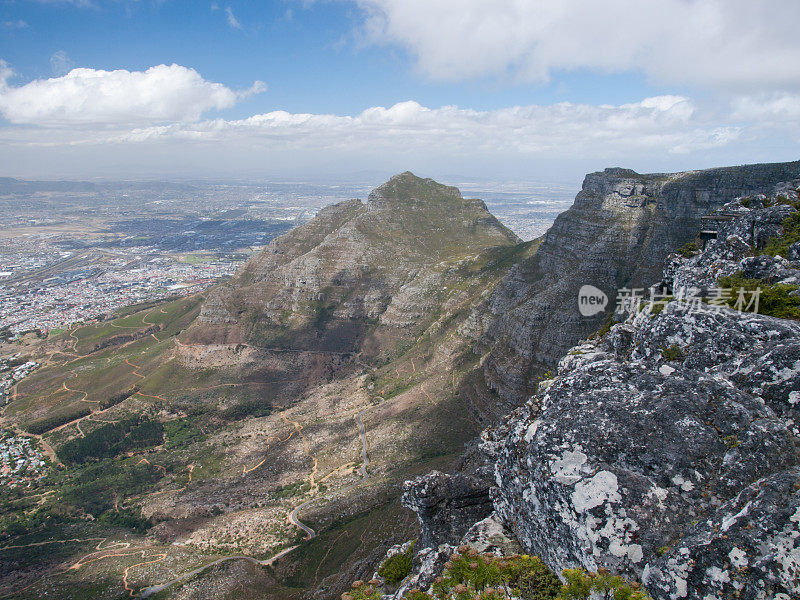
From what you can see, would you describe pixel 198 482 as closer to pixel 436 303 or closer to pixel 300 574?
pixel 300 574

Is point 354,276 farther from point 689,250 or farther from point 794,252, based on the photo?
point 794,252

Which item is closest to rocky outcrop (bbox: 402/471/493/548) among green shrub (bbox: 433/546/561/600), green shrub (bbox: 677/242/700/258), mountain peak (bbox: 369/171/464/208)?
green shrub (bbox: 433/546/561/600)

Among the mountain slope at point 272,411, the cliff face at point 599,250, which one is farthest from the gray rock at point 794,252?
the mountain slope at point 272,411

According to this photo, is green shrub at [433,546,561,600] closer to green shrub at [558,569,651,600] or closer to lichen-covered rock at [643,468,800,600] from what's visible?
green shrub at [558,569,651,600]

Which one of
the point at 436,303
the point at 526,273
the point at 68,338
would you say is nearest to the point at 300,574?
the point at 526,273

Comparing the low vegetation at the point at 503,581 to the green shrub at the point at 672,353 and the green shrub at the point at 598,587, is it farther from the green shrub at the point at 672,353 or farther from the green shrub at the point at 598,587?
the green shrub at the point at 672,353

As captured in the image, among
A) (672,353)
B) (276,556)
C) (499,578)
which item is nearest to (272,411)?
(276,556)
